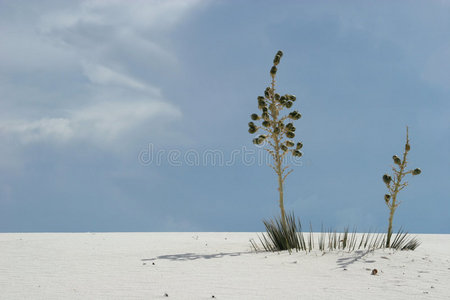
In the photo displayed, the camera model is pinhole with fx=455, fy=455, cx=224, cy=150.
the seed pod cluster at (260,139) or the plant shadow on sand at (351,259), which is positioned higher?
the seed pod cluster at (260,139)

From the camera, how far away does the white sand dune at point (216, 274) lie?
6758mm

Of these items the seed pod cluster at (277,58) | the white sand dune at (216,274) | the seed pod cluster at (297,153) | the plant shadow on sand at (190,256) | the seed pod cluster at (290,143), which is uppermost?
the seed pod cluster at (277,58)

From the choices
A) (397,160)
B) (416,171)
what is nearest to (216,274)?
(397,160)

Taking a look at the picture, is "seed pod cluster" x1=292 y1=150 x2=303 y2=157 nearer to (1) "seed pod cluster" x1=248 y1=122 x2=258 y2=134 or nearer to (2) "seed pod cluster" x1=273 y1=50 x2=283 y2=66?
(1) "seed pod cluster" x1=248 y1=122 x2=258 y2=134

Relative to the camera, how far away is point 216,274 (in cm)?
780

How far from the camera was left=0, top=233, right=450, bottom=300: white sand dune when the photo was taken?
676 centimetres

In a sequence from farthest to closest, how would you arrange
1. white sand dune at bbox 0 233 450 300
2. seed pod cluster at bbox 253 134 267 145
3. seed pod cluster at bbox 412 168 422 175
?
seed pod cluster at bbox 253 134 267 145
seed pod cluster at bbox 412 168 422 175
white sand dune at bbox 0 233 450 300

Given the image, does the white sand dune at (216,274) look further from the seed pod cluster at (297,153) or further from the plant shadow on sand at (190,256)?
the seed pod cluster at (297,153)

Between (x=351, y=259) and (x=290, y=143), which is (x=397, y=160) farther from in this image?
(x=351, y=259)

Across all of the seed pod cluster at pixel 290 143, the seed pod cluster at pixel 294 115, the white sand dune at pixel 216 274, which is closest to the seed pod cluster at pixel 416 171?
the white sand dune at pixel 216 274

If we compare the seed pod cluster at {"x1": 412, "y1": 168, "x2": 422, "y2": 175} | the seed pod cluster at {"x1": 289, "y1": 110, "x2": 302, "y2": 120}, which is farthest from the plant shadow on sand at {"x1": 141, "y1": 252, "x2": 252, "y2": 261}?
the seed pod cluster at {"x1": 412, "y1": 168, "x2": 422, "y2": 175}

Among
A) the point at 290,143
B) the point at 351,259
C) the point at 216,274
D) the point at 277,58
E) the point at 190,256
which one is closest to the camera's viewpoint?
the point at 216,274

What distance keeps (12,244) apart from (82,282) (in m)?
5.98

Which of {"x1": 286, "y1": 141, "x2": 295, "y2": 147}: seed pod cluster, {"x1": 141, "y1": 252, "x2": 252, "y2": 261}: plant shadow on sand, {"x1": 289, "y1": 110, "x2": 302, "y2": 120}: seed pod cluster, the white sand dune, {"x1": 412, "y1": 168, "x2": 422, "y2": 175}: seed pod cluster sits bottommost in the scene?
the white sand dune
